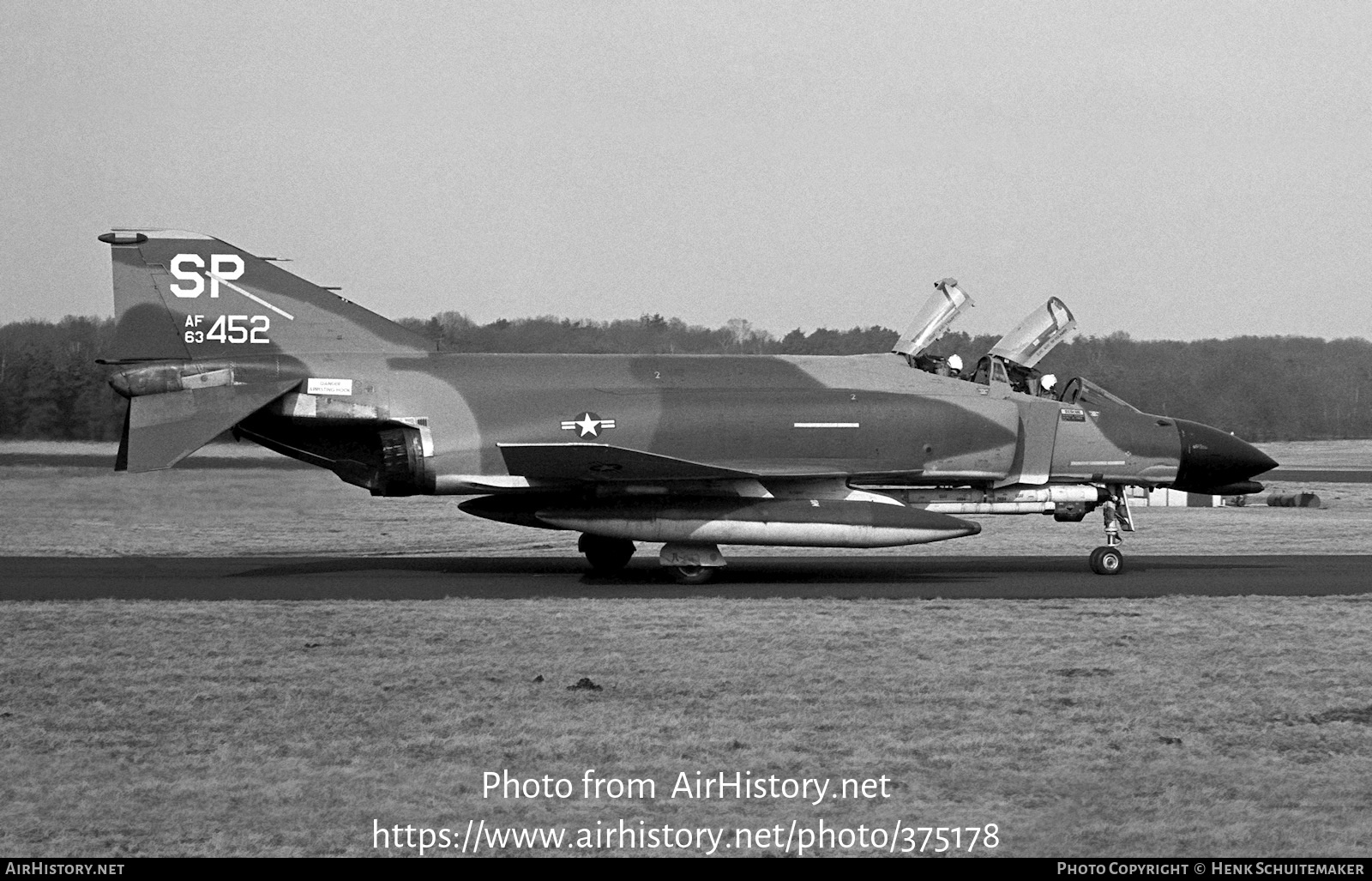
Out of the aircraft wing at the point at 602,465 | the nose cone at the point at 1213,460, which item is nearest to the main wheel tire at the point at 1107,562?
the nose cone at the point at 1213,460

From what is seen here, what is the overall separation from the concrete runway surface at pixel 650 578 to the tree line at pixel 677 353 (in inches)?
103

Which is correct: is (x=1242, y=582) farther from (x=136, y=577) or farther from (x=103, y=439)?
(x=103, y=439)

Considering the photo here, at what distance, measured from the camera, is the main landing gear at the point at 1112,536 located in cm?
1647

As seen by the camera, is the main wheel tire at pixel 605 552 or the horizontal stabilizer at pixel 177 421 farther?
the main wheel tire at pixel 605 552

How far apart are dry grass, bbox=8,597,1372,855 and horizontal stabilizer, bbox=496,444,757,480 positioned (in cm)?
298

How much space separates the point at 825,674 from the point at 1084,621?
12.0ft

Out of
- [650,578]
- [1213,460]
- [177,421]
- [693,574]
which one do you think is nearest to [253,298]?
[177,421]

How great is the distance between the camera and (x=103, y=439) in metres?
23.8

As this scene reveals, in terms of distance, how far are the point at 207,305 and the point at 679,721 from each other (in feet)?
35.1

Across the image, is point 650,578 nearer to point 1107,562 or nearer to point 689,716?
point 1107,562

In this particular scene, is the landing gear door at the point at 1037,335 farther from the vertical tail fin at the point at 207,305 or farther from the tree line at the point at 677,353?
the vertical tail fin at the point at 207,305

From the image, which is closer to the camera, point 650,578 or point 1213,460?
point 650,578

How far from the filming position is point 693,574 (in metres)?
15.8

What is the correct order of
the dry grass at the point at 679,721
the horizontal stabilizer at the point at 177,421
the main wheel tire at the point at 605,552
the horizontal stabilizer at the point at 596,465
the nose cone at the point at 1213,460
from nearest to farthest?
the dry grass at the point at 679,721 < the horizontal stabilizer at the point at 596,465 < the horizontal stabilizer at the point at 177,421 < the main wheel tire at the point at 605,552 < the nose cone at the point at 1213,460
